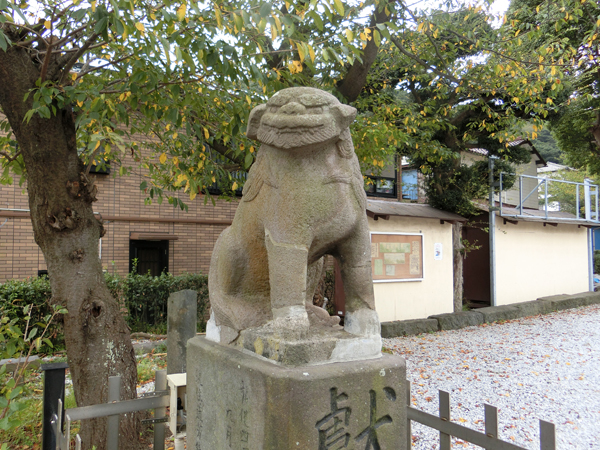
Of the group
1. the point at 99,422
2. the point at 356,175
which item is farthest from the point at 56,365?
the point at 356,175

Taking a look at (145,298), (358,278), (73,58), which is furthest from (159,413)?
(145,298)

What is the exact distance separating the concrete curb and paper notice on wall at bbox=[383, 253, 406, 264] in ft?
3.55

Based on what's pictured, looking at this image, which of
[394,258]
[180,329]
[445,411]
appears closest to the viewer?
[445,411]

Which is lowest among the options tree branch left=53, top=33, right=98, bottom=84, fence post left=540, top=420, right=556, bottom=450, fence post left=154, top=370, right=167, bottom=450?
fence post left=154, top=370, right=167, bottom=450

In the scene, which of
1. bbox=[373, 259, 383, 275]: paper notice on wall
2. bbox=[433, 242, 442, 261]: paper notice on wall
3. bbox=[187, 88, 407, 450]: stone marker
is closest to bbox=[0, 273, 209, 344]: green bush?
bbox=[373, 259, 383, 275]: paper notice on wall

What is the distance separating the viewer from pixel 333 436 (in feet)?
6.14

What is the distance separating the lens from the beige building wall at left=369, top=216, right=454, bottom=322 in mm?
8383

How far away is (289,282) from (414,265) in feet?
23.5

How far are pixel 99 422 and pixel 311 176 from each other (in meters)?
2.82

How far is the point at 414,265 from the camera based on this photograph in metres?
8.80

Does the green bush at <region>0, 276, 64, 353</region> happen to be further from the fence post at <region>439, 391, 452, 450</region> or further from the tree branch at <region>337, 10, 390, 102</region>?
the fence post at <region>439, 391, 452, 450</region>

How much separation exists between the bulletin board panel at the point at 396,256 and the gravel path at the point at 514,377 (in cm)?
117

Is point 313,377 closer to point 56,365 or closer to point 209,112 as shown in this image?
point 56,365

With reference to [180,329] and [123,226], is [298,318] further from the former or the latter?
[123,226]
